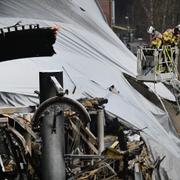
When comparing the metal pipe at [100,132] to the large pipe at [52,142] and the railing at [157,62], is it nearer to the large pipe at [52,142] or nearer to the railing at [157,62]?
the large pipe at [52,142]

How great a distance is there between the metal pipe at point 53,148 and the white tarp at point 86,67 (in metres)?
4.50

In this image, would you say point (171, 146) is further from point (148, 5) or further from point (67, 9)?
point (148, 5)

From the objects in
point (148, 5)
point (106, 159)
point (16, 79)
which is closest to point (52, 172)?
point (106, 159)

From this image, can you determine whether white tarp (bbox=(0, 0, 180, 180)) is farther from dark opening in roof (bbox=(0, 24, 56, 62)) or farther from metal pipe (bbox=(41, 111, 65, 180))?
metal pipe (bbox=(41, 111, 65, 180))

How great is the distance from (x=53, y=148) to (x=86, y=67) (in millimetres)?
7167

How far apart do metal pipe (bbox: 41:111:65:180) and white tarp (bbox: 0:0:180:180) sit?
14.7ft

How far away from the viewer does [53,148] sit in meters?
5.10

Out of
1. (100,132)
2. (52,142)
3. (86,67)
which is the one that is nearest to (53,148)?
(52,142)

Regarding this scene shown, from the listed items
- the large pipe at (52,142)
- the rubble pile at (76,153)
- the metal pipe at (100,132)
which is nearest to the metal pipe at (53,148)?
the large pipe at (52,142)

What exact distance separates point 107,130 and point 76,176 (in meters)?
2.67

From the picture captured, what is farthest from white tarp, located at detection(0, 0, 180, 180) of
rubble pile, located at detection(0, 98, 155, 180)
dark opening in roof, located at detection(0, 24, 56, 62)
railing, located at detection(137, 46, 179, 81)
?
dark opening in roof, located at detection(0, 24, 56, 62)

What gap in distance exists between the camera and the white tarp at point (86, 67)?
10.1 m

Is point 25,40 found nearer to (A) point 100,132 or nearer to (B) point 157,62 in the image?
(A) point 100,132

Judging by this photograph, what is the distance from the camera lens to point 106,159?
7.41 metres
